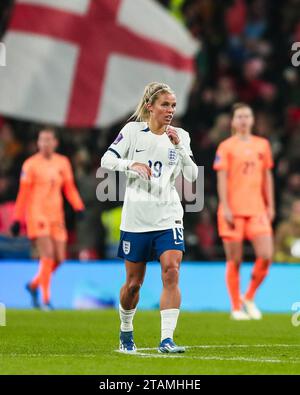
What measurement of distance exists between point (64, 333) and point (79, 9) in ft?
29.3

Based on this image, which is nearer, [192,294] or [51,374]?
[51,374]

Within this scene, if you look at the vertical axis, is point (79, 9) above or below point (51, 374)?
above

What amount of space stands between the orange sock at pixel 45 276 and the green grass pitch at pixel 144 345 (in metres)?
0.98

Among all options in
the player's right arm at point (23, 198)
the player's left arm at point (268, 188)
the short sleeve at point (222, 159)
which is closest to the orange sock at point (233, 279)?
the player's left arm at point (268, 188)

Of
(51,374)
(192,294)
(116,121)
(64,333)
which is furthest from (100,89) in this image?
(51,374)

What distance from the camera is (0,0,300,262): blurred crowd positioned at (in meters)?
17.6

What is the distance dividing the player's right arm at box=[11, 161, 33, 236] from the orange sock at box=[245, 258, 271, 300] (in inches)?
130

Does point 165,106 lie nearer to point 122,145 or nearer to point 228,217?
point 122,145

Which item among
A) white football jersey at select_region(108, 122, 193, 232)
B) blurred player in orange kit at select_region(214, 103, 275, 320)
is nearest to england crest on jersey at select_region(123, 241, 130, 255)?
white football jersey at select_region(108, 122, 193, 232)

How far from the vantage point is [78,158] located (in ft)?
60.2

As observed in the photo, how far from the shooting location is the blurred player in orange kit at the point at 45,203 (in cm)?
1567

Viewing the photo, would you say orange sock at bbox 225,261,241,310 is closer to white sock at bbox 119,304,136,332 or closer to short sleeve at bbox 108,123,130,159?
white sock at bbox 119,304,136,332
